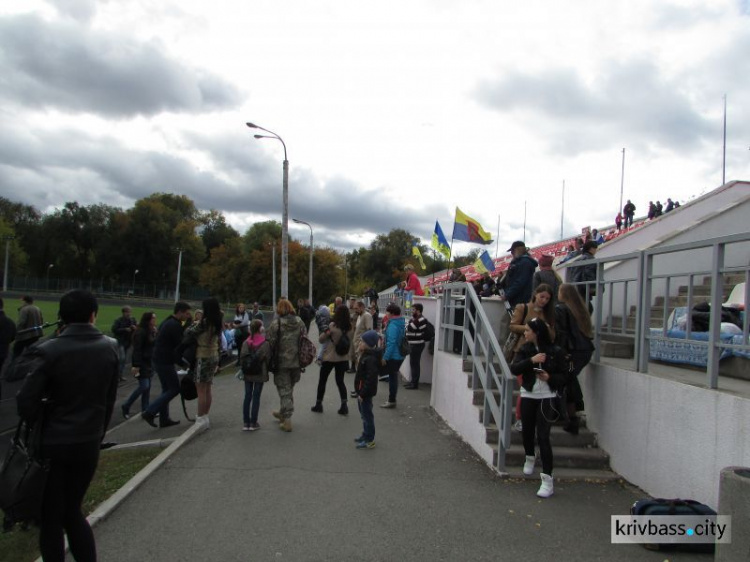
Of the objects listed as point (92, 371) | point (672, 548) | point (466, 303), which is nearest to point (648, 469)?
point (672, 548)

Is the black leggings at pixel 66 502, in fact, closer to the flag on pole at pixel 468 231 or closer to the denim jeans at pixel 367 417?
the denim jeans at pixel 367 417

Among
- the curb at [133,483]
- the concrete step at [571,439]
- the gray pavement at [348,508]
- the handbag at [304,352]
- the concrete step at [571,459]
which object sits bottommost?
the curb at [133,483]

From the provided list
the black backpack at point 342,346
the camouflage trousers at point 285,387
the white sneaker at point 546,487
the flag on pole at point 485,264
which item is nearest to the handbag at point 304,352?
the camouflage trousers at point 285,387

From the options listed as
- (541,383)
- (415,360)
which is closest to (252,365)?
(541,383)

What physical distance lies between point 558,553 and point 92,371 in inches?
136

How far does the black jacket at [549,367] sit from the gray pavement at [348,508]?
106 centimetres

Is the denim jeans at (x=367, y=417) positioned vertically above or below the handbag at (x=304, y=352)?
below

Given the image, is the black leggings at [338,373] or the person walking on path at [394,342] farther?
the person walking on path at [394,342]

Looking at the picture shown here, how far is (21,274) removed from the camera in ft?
284

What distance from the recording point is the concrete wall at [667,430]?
4152 mm

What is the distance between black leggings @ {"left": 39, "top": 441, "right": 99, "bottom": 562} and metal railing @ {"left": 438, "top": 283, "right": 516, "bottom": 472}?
3.83m

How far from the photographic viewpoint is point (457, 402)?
766 cm

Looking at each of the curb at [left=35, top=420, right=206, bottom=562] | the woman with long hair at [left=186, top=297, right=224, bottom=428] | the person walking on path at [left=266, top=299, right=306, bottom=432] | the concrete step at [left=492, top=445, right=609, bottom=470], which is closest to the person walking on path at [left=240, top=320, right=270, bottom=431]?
the person walking on path at [left=266, top=299, right=306, bottom=432]

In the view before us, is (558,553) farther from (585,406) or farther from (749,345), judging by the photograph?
(585,406)
